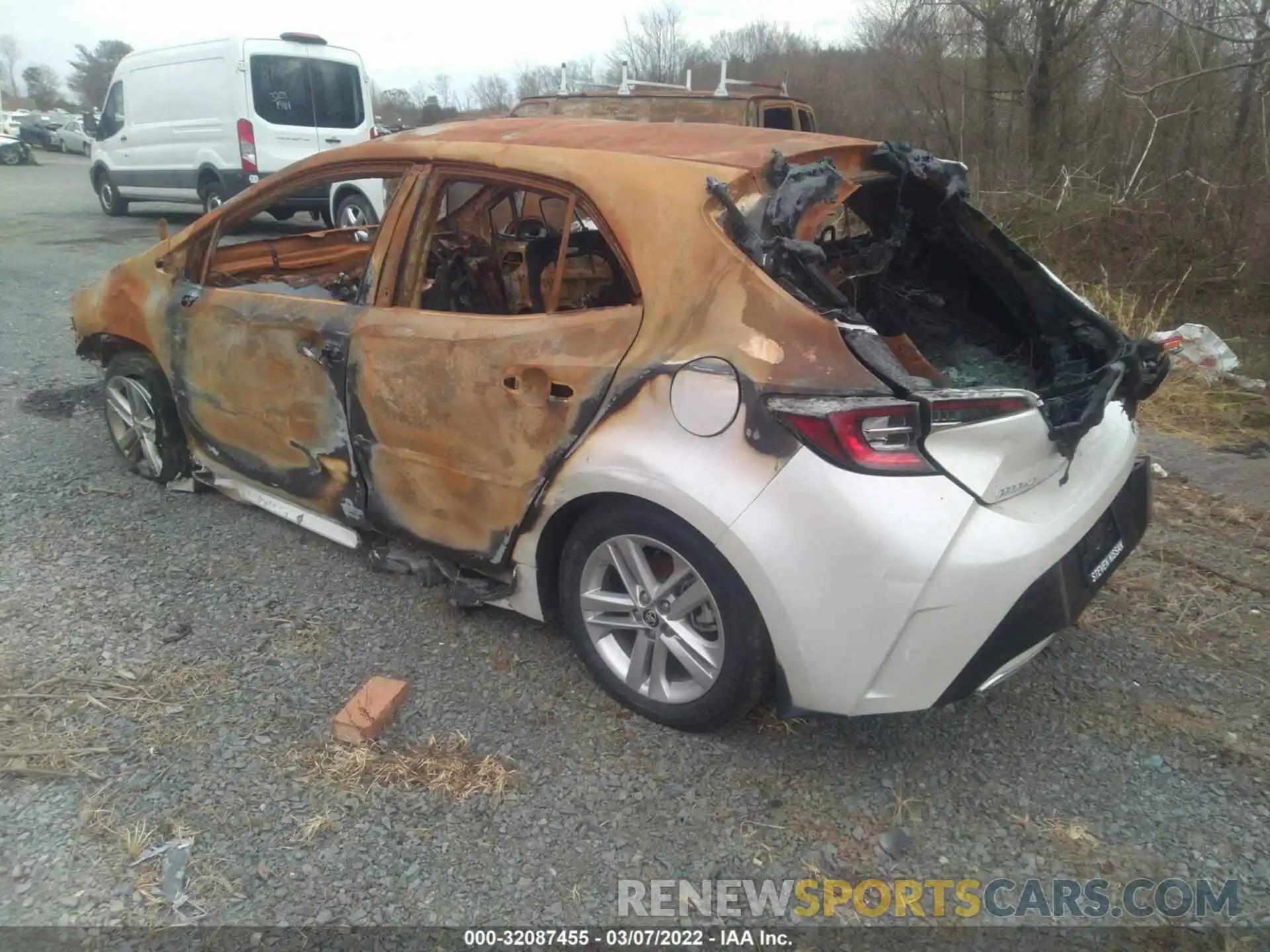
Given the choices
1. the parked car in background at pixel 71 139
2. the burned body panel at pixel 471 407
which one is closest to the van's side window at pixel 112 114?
the burned body panel at pixel 471 407

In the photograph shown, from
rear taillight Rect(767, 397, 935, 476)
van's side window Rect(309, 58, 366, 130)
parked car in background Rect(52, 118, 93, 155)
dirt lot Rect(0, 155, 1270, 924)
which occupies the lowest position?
dirt lot Rect(0, 155, 1270, 924)

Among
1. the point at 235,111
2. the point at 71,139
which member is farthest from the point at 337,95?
the point at 71,139

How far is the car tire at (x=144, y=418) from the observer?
13.7 feet

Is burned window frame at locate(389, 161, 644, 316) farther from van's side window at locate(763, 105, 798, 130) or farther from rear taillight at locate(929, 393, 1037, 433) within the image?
van's side window at locate(763, 105, 798, 130)

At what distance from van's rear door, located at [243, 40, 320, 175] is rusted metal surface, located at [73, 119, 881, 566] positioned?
8652mm

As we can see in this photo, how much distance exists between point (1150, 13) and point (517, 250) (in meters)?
9.97

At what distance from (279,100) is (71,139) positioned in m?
26.3

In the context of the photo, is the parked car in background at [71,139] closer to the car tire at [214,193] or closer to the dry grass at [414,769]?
the car tire at [214,193]

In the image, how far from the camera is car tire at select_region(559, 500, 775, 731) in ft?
8.20

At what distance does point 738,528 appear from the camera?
7.72ft

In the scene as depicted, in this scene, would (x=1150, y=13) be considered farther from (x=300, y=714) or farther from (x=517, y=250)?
(x=300, y=714)

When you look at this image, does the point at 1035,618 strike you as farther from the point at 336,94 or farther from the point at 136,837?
the point at 336,94

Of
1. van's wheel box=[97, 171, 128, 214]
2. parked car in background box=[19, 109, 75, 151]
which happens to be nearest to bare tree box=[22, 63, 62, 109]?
parked car in background box=[19, 109, 75, 151]

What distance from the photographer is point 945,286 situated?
339 centimetres
